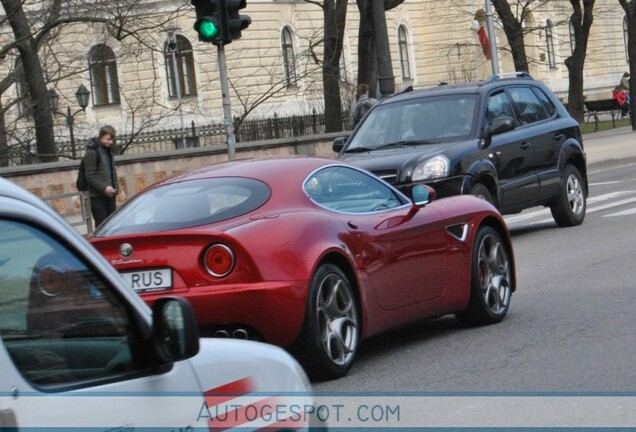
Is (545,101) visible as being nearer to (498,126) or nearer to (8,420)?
(498,126)

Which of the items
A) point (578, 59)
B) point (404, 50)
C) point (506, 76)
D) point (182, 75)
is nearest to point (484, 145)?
point (506, 76)

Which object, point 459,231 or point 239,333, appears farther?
point 459,231

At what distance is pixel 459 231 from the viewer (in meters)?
9.80

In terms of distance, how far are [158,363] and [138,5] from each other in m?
27.9

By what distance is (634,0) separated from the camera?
163ft

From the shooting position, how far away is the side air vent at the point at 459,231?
9734mm

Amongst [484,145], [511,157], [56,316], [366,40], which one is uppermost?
[366,40]

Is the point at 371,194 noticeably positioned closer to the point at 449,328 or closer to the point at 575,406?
the point at 449,328

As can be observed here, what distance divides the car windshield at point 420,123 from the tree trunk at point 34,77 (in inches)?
574

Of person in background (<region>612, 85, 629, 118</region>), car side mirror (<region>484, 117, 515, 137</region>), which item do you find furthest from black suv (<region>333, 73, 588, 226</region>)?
person in background (<region>612, 85, 629, 118</region>)

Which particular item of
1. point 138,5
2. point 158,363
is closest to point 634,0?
point 138,5

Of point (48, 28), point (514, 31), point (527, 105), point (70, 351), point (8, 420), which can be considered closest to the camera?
point (8, 420)

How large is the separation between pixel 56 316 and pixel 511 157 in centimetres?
1321

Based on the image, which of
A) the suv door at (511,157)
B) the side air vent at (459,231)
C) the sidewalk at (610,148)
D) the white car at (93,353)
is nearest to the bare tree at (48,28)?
the sidewalk at (610,148)
